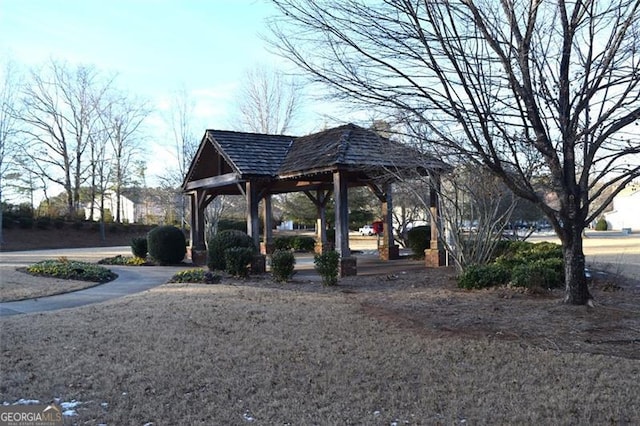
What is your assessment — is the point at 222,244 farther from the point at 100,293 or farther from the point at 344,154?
the point at 344,154

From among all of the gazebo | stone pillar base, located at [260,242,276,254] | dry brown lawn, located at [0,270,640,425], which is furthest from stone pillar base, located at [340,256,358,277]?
stone pillar base, located at [260,242,276,254]

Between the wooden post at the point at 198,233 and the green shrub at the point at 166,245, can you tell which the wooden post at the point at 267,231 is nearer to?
the wooden post at the point at 198,233

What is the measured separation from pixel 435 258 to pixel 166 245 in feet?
30.6

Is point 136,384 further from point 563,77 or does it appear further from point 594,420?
point 563,77

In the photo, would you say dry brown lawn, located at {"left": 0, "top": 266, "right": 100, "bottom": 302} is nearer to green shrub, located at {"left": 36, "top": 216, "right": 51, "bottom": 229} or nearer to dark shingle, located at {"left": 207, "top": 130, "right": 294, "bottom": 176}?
dark shingle, located at {"left": 207, "top": 130, "right": 294, "bottom": 176}

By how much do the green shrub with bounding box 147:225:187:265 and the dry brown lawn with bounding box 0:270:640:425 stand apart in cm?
968

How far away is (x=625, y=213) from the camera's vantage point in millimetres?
60750

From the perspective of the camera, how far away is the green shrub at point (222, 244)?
15.2 m

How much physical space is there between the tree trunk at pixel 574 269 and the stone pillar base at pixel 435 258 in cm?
757

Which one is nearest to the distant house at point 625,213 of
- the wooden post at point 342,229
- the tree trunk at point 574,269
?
the wooden post at point 342,229

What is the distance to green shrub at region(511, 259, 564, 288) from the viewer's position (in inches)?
424

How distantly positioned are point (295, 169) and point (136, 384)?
36.3ft

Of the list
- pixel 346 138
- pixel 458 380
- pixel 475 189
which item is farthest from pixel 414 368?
pixel 346 138

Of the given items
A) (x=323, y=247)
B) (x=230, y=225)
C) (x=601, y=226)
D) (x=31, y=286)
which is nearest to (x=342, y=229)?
(x=323, y=247)
